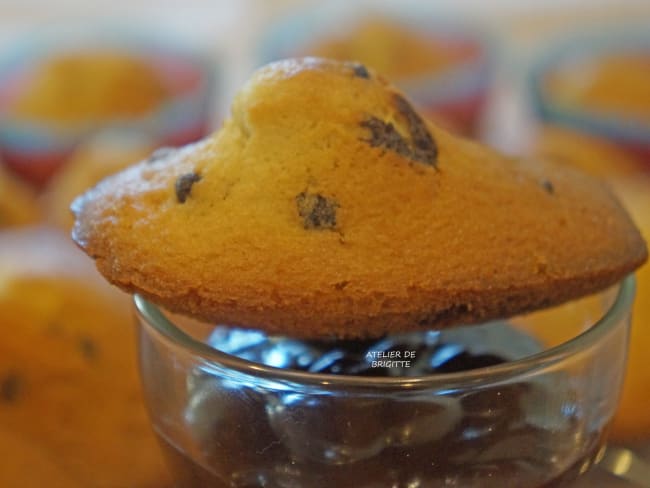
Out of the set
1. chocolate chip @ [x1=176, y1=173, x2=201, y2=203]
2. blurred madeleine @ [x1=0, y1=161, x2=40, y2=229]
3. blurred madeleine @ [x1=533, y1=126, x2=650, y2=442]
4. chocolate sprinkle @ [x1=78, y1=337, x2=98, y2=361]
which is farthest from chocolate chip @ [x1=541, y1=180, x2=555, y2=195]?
blurred madeleine @ [x1=0, y1=161, x2=40, y2=229]

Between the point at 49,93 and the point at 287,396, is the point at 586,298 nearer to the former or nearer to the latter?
the point at 287,396

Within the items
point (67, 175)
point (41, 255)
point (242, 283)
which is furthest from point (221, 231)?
point (67, 175)

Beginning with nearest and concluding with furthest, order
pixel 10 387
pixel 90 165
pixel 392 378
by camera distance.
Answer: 1. pixel 392 378
2. pixel 10 387
3. pixel 90 165

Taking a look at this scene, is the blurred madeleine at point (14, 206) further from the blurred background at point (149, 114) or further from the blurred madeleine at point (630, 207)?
the blurred madeleine at point (630, 207)

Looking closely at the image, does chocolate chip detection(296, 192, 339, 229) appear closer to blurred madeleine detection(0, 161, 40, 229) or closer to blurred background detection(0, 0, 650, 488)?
blurred background detection(0, 0, 650, 488)

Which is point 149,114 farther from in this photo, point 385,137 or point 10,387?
point 385,137

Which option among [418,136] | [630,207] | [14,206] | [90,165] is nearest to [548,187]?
[418,136]

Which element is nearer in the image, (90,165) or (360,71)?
(360,71)
